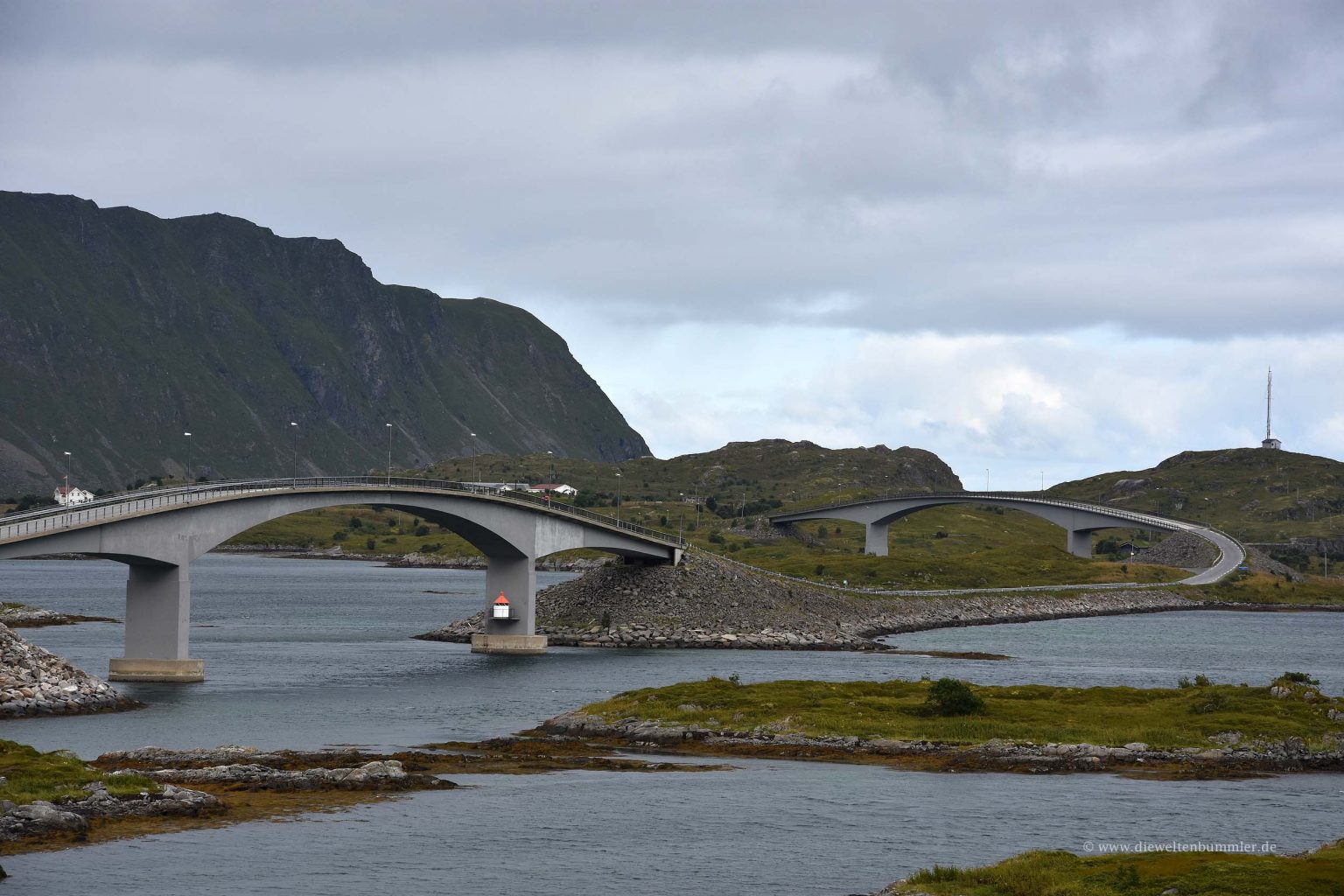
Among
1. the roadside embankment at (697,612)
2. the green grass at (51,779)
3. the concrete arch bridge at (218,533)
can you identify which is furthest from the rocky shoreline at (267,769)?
the roadside embankment at (697,612)

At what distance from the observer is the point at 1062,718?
75.4 meters

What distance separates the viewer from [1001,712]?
76.5m

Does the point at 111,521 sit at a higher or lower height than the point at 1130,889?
higher

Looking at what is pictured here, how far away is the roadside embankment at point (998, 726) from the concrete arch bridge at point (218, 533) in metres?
30.0

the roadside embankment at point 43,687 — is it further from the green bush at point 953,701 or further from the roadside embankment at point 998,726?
the green bush at point 953,701

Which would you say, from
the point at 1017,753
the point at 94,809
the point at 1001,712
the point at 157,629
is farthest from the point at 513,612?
the point at 94,809

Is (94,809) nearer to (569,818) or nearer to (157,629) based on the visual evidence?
(569,818)

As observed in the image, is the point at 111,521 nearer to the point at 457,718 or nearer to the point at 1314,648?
the point at 457,718

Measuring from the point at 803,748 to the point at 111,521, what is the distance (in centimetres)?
4423

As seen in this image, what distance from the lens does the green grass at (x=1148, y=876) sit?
38594 millimetres

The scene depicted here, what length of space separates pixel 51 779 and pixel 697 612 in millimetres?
92199

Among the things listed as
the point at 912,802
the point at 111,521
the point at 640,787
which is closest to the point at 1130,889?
the point at 912,802

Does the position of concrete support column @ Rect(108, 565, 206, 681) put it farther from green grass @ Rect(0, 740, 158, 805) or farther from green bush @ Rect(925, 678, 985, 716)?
green bush @ Rect(925, 678, 985, 716)

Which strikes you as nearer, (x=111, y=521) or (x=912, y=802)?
(x=912, y=802)
